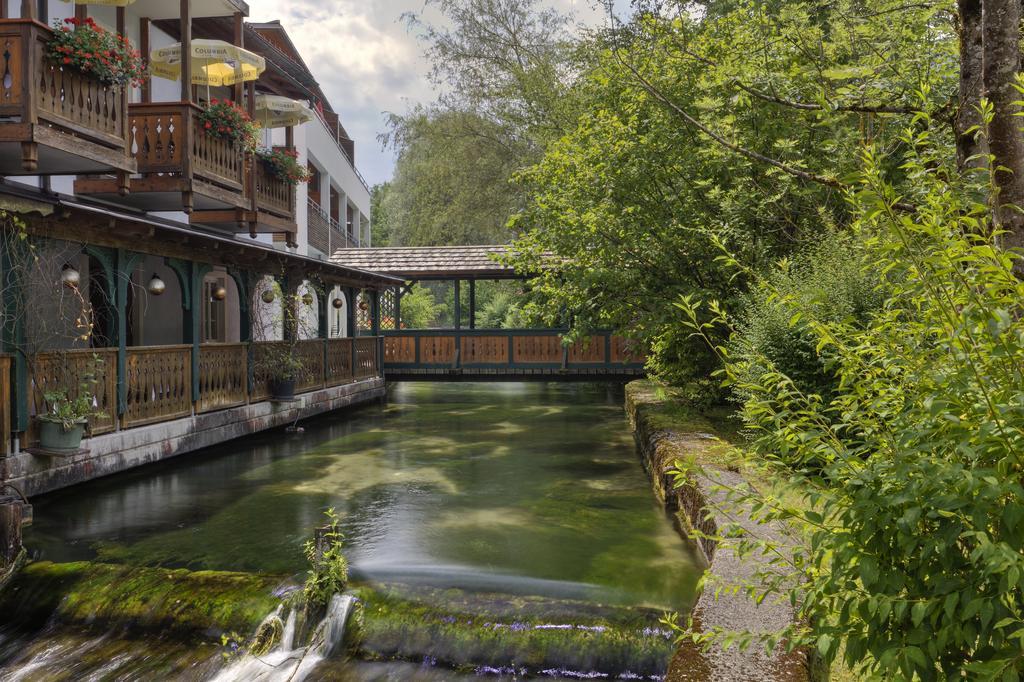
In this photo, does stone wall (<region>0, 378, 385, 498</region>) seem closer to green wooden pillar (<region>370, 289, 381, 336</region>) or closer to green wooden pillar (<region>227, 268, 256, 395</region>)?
green wooden pillar (<region>227, 268, 256, 395</region>)

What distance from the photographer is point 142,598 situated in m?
5.93

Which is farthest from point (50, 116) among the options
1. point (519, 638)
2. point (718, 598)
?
point (718, 598)

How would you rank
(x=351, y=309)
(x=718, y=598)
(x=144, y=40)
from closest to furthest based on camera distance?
(x=718, y=598), (x=144, y=40), (x=351, y=309)

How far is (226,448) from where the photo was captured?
40.3ft

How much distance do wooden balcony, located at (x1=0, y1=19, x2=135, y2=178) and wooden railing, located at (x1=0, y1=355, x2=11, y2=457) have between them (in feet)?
8.22

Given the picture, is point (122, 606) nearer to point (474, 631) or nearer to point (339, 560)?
point (339, 560)

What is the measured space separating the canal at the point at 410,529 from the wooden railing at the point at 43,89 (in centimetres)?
434

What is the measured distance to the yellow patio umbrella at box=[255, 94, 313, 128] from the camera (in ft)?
53.5

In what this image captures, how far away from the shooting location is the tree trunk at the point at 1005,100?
306 cm

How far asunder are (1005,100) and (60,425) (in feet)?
28.2

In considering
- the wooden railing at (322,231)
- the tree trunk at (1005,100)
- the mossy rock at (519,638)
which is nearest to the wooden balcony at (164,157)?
the mossy rock at (519,638)

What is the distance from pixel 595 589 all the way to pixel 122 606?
3500mm

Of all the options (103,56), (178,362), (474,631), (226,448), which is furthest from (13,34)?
(474,631)

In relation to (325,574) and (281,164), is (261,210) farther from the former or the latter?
(325,574)
